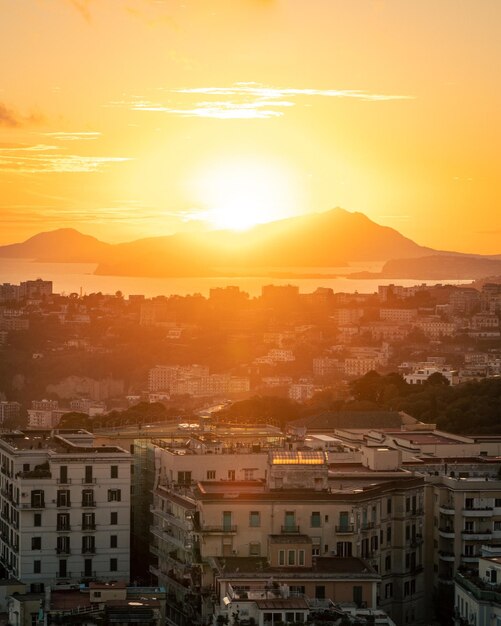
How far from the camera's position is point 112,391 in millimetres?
158750

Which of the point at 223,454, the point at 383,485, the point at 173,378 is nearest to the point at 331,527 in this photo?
the point at 383,485

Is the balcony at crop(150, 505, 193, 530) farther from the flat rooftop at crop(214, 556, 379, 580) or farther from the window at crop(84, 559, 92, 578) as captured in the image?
the flat rooftop at crop(214, 556, 379, 580)

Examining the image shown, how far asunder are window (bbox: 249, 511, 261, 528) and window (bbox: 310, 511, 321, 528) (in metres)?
1.16

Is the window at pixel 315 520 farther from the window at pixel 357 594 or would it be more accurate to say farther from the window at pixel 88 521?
the window at pixel 88 521

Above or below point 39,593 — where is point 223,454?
above

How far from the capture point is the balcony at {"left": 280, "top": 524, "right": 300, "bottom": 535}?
39719mm

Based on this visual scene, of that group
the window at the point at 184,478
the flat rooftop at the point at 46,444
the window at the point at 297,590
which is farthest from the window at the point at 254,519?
the flat rooftop at the point at 46,444

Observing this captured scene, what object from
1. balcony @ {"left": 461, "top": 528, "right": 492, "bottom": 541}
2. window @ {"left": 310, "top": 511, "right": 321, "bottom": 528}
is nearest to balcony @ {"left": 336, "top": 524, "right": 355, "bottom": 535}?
window @ {"left": 310, "top": 511, "right": 321, "bottom": 528}

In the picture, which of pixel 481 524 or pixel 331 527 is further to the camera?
pixel 481 524

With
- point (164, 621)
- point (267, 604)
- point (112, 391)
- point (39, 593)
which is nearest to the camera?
point (267, 604)

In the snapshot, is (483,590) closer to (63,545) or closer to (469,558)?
(469,558)

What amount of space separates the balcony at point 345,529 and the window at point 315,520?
420mm

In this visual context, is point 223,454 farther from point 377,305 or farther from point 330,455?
point 377,305

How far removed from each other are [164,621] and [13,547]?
24.7 ft
